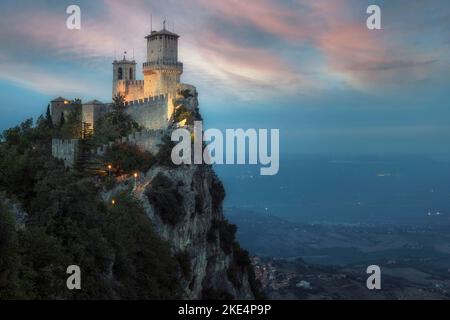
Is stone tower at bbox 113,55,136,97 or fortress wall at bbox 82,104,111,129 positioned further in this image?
stone tower at bbox 113,55,136,97

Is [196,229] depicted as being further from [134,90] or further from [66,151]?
[134,90]

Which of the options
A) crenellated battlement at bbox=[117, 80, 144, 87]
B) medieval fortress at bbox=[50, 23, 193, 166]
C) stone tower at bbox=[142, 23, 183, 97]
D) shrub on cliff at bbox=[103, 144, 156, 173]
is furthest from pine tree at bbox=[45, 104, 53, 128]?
shrub on cliff at bbox=[103, 144, 156, 173]

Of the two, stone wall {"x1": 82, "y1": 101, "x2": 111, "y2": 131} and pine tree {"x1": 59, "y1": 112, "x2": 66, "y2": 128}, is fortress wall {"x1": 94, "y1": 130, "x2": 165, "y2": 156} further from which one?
pine tree {"x1": 59, "y1": 112, "x2": 66, "y2": 128}

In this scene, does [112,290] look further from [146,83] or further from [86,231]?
[146,83]

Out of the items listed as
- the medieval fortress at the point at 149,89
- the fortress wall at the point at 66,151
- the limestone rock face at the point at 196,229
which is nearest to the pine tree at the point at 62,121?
the medieval fortress at the point at 149,89
